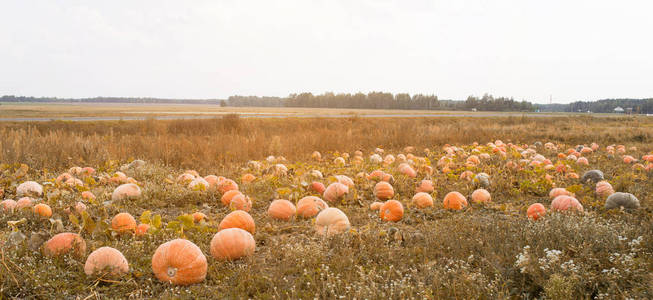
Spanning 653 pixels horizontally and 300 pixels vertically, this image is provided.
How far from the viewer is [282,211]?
182 inches

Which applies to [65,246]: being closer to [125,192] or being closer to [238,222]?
[238,222]

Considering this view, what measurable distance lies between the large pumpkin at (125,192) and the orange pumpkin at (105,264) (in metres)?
2.51

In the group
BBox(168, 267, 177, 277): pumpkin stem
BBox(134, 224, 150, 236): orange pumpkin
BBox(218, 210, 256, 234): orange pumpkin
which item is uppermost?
BBox(218, 210, 256, 234): orange pumpkin

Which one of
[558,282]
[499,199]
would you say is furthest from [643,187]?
[558,282]

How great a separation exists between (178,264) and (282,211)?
1850mm

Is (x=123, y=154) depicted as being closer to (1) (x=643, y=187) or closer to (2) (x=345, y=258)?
(2) (x=345, y=258)

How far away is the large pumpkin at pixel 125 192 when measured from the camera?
17.0 ft

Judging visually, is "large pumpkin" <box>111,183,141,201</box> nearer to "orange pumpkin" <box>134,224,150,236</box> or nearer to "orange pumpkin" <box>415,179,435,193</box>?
"orange pumpkin" <box>134,224,150,236</box>

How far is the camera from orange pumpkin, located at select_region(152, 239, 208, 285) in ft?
9.50

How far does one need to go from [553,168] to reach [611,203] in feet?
8.75

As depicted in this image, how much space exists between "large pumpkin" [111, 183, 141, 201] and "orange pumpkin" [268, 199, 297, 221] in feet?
7.47

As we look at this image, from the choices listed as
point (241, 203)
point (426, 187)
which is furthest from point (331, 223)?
point (426, 187)

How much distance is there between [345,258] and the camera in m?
3.18

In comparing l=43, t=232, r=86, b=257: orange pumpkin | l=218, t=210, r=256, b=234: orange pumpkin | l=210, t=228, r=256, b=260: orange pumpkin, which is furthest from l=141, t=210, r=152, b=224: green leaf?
l=210, t=228, r=256, b=260: orange pumpkin
